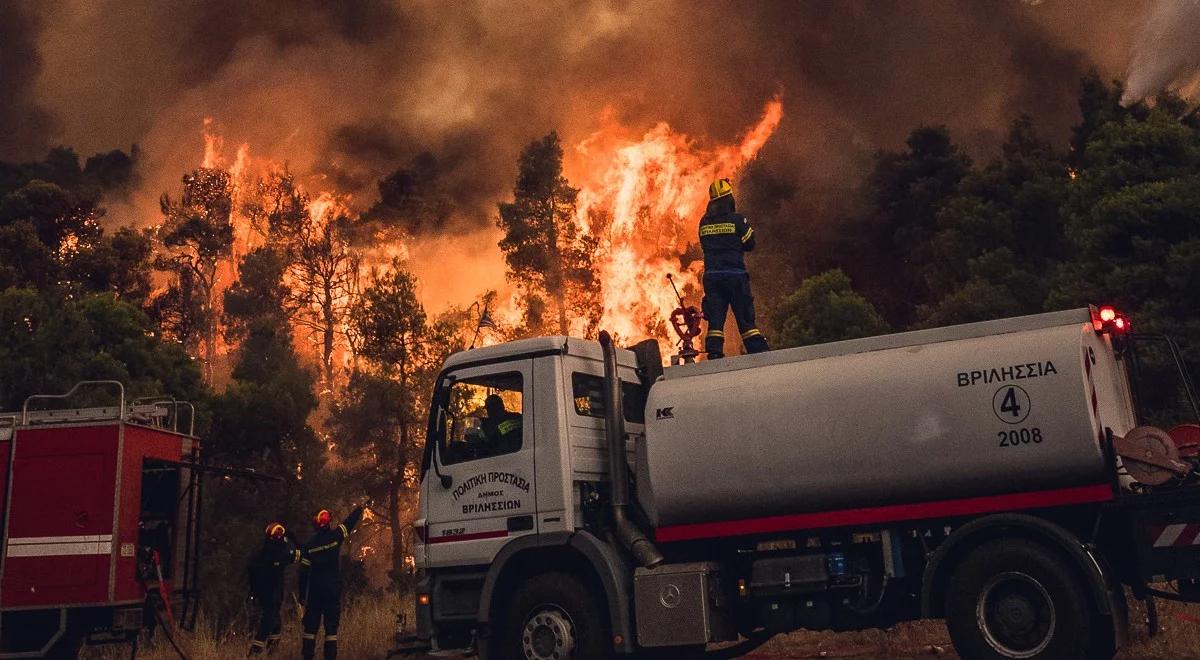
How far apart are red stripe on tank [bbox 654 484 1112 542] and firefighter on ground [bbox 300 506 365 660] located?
568 cm

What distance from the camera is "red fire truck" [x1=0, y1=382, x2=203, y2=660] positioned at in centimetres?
1391

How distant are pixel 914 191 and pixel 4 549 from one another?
40610 mm

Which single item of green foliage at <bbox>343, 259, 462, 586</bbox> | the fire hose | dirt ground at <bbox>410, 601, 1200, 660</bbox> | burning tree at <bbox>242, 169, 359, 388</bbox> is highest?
burning tree at <bbox>242, 169, 359, 388</bbox>

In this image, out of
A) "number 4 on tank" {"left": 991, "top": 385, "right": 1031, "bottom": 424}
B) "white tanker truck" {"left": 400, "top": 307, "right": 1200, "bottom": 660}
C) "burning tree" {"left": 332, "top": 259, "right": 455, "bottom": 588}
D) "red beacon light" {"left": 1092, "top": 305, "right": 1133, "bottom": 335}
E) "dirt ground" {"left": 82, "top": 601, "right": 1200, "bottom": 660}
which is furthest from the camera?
"burning tree" {"left": 332, "top": 259, "right": 455, "bottom": 588}

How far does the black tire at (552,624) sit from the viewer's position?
35.4ft

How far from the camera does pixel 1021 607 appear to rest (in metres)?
9.27

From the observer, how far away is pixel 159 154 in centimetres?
8225

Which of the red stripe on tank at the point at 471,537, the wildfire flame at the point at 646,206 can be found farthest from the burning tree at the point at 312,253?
the red stripe on tank at the point at 471,537

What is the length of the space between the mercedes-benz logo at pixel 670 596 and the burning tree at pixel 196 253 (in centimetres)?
5068

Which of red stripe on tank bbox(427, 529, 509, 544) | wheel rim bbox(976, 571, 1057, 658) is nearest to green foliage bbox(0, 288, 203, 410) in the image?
red stripe on tank bbox(427, 529, 509, 544)

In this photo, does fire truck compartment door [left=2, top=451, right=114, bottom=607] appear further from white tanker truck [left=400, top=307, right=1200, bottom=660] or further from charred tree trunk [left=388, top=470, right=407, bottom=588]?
charred tree trunk [left=388, top=470, right=407, bottom=588]

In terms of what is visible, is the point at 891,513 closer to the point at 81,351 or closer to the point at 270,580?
the point at 270,580

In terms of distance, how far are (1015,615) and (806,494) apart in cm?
195

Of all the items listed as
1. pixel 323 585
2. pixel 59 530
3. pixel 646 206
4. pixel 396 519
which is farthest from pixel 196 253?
pixel 323 585
